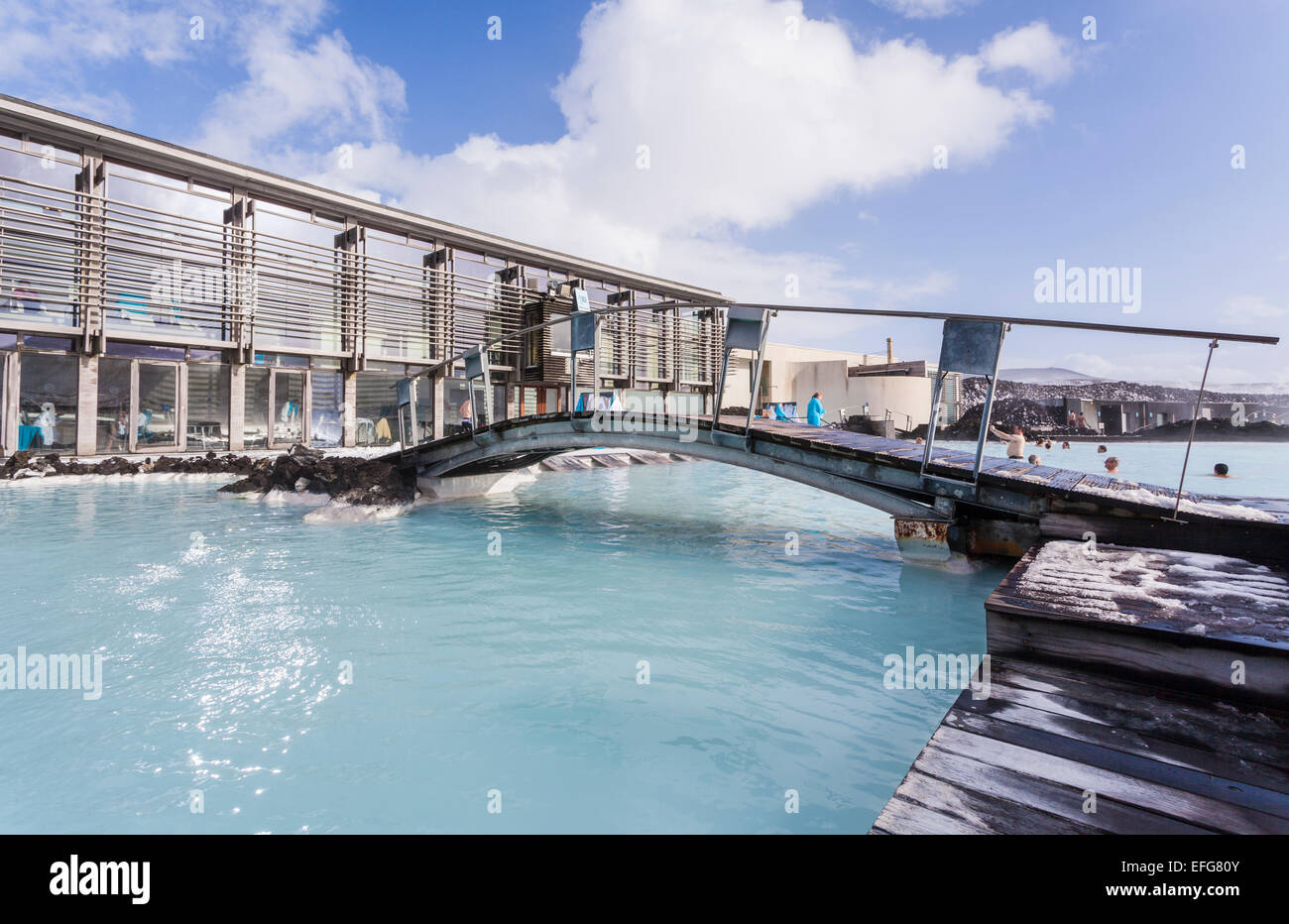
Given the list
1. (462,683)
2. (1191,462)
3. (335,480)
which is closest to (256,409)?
(335,480)

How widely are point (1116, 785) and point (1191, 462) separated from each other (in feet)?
112

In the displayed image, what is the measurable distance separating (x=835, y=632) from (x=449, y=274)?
18.8 m

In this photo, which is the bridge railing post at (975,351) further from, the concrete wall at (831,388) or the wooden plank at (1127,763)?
the concrete wall at (831,388)

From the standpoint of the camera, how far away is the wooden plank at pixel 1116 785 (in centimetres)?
176

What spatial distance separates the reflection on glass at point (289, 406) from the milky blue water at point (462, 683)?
1026 cm

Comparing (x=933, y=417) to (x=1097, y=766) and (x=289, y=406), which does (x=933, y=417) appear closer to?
(x=1097, y=766)

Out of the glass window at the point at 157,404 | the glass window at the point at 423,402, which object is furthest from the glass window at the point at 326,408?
the glass window at the point at 157,404

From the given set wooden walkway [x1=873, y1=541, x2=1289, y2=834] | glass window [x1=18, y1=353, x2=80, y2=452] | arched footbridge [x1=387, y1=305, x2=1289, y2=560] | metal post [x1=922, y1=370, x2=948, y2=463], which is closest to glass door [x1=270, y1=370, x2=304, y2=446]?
glass window [x1=18, y1=353, x2=80, y2=452]

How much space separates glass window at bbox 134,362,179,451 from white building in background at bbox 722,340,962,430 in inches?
908

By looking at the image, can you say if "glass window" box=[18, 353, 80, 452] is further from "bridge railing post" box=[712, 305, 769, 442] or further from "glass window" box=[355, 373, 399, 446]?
"bridge railing post" box=[712, 305, 769, 442]

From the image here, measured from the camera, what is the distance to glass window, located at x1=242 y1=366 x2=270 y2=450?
1694 cm
